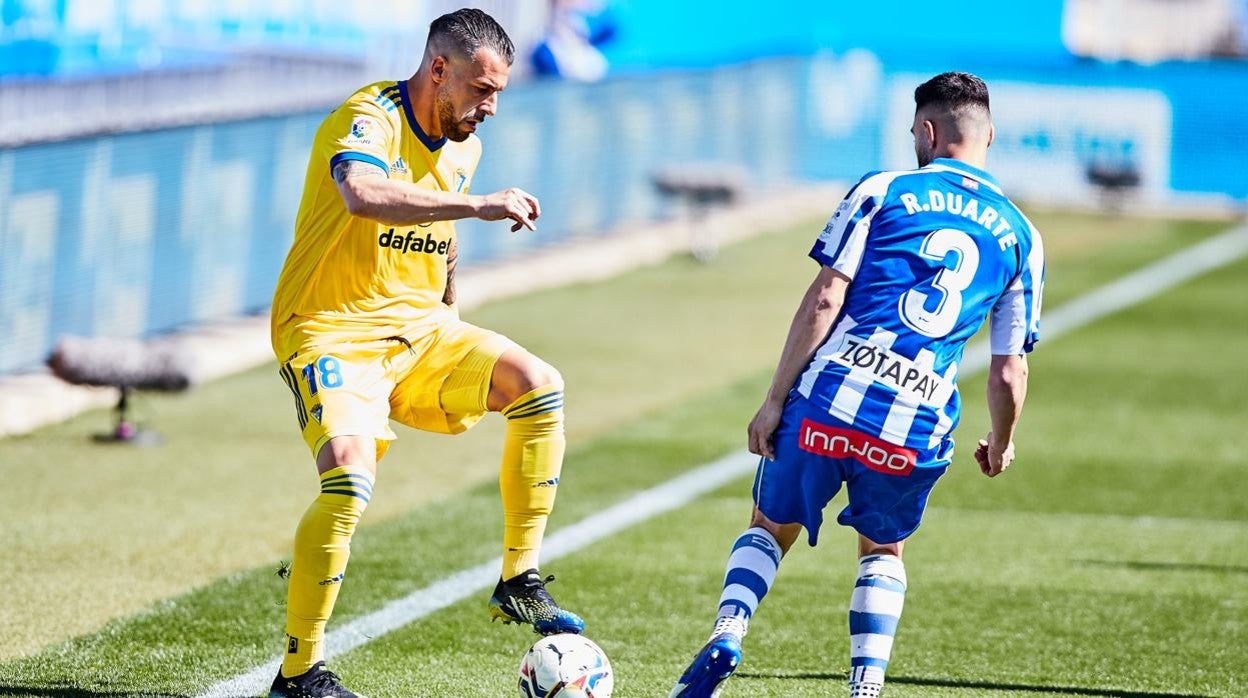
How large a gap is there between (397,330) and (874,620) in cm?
181

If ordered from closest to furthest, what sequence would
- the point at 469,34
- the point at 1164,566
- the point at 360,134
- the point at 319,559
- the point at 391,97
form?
the point at 319,559, the point at 360,134, the point at 469,34, the point at 391,97, the point at 1164,566

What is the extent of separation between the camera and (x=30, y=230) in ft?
36.4

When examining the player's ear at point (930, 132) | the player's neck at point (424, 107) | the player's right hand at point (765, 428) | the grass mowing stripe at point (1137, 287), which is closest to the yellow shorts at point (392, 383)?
the player's neck at point (424, 107)

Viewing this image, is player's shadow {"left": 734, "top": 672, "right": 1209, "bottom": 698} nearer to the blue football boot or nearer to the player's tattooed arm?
the blue football boot

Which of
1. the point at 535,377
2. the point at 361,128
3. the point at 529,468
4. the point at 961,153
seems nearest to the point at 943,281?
the point at 961,153

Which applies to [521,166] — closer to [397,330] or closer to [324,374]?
[397,330]

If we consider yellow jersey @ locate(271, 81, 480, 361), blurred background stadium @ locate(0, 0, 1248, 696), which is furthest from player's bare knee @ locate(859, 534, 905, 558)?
yellow jersey @ locate(271, 81, 480, 361)

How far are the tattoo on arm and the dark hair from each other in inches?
64.3

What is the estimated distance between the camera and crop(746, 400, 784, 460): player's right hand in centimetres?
512

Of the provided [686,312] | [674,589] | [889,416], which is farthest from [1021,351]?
[686,312]

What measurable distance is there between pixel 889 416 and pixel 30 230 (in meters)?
7.58

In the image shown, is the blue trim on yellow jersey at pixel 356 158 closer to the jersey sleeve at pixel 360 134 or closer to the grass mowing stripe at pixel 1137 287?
the jersey sleeve at pixel 360 134

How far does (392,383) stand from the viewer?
575cm

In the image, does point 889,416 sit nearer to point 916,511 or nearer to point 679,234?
point 916,511
